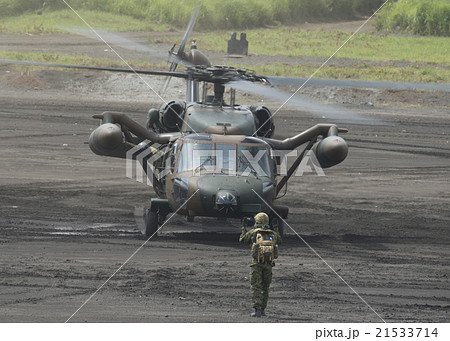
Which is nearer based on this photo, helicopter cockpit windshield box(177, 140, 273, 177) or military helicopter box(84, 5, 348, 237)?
military helicopter box(84, 5, 348, 237)

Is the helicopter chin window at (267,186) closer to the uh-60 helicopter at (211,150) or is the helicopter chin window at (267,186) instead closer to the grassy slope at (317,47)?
the uh-60 helicopter at (211,150)

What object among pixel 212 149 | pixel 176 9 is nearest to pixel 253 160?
pixel 212 149

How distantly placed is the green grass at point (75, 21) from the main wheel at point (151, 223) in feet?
149

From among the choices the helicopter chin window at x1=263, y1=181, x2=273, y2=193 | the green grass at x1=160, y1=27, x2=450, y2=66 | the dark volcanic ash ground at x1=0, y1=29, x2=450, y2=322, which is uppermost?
the helicopter chin window at x1=263, y1=181, x2=273, y2=193

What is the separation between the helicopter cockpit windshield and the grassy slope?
32.1 meters

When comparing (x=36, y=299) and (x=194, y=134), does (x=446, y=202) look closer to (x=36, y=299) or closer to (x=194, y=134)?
(x=194, y=134)

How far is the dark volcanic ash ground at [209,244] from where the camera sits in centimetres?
1290

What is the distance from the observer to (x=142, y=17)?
226 feet

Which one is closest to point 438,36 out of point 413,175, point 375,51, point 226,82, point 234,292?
point 375,51

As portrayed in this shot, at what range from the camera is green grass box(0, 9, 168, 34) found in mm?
63688

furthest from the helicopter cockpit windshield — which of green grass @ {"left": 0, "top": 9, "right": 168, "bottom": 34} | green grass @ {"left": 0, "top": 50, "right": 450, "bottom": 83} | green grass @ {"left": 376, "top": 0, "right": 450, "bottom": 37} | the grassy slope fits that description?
green grass @ {"left": 376, "top": 0, "right": 450, "bottom": 37}

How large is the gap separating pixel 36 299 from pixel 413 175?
57.5 ft

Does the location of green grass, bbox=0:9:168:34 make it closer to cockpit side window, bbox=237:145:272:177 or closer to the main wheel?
the main wheel

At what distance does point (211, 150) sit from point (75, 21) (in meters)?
49.0
